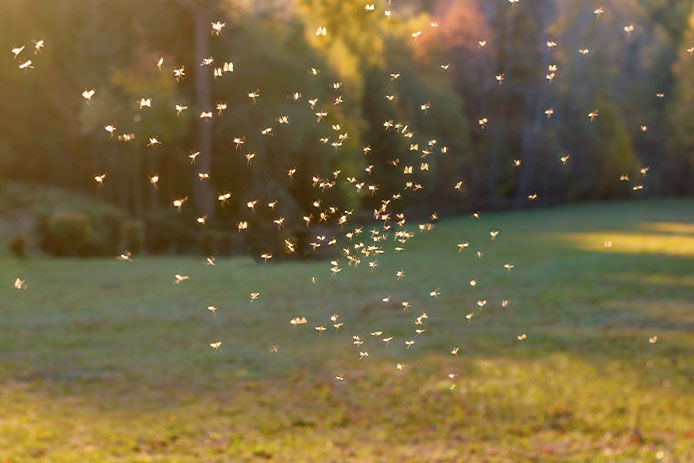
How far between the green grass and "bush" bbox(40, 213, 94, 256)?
4.61 ft

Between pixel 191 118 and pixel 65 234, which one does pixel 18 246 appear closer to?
pixel 65 234

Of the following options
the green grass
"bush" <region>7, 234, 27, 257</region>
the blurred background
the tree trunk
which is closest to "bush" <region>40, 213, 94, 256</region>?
the blurred background

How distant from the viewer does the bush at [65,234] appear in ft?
72.9

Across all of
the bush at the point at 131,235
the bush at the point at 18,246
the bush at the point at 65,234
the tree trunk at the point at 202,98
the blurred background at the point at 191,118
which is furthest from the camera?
the tree trunk at the point at 202,98

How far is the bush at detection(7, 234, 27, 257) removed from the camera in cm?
2106

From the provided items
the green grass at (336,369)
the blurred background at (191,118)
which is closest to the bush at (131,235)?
the blurred background at (191,118)

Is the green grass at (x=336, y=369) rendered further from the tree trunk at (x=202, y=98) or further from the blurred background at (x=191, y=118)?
the tree trunk at (x=202, y=98)

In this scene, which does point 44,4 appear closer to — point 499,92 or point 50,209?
point 50,209

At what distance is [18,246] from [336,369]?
41.6 feet

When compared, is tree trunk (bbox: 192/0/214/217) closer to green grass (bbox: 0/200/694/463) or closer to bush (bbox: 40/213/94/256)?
bush (bbox: 40/213/94/256)

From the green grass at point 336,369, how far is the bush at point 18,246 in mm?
592

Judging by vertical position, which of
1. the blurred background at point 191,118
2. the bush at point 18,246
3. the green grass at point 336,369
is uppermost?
the blurred background at point 191,118

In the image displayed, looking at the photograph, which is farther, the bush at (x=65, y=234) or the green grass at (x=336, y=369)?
the bush at (x=65, y=234)

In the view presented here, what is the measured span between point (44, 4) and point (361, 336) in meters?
19.3
